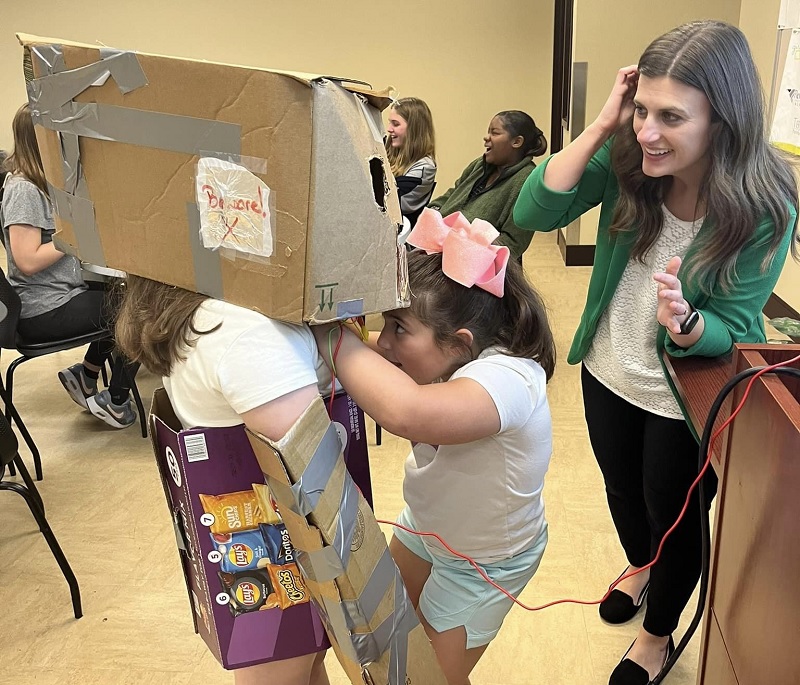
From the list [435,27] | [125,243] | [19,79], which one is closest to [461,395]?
[125,243]

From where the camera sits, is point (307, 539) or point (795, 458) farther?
point (307, 539)

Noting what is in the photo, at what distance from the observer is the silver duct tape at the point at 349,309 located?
83 centimetres

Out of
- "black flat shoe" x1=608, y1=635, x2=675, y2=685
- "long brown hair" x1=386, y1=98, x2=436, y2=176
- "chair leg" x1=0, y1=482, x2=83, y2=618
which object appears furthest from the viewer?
"long brown hair" x1=386, y1=98, x2=436, y2=176

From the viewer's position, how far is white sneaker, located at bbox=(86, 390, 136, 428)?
9.44ft

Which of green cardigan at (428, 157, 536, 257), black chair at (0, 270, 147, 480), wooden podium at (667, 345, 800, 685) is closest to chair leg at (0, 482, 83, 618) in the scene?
black chair at (0, 270, 147, 480)

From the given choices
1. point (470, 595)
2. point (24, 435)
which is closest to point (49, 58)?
point (470, 595)

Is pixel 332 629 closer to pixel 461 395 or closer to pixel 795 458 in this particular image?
pixel 461 395

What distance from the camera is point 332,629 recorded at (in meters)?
0.94

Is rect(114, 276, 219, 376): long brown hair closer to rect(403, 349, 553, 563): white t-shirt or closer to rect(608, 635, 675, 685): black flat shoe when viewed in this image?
rect(403, 349, 553, 563): white t-shirt

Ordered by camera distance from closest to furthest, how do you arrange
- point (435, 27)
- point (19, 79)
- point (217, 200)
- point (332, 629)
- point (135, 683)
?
point (217, 200), point (332, 629), point (135, 683), point (435, 27), point (19, 79)

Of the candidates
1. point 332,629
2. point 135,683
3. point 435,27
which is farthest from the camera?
point 435,27

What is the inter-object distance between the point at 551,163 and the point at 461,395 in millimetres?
696

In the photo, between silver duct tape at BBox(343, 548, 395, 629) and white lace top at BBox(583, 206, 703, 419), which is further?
white lace top at BBox(583, 206, 703, 419)

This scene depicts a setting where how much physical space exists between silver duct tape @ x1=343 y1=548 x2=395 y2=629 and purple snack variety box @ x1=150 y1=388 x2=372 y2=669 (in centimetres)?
12
